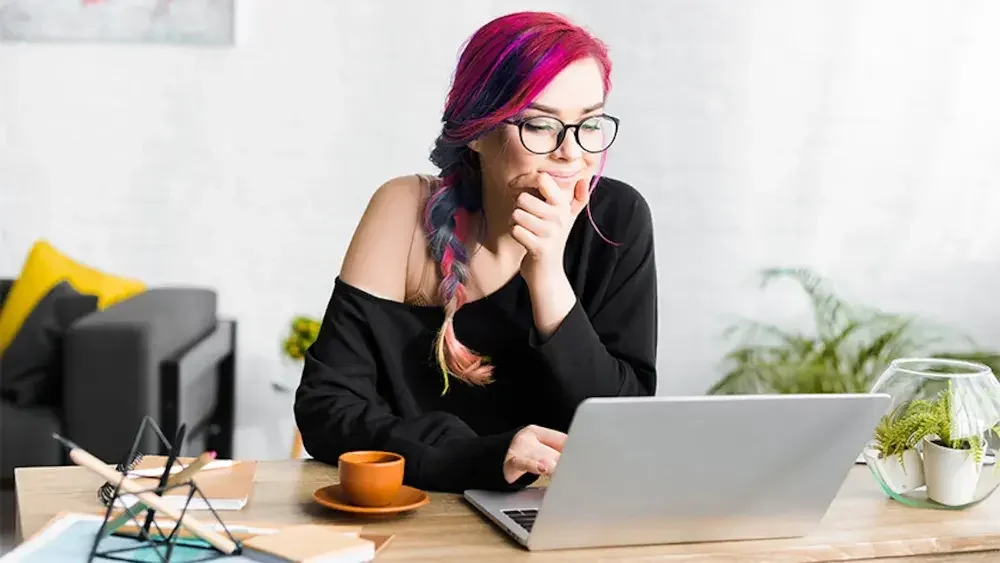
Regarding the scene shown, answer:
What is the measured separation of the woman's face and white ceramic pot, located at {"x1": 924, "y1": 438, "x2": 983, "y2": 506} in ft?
1.72

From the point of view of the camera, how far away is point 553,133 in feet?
5.08

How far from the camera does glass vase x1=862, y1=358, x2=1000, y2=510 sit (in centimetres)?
130

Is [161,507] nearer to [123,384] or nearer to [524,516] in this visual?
[524,516]

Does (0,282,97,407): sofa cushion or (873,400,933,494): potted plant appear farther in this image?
(0,282,97,407): sofa cushion

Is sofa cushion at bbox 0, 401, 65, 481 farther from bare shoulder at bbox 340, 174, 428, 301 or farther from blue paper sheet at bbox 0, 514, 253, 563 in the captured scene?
blue paper sheet at bbox 0, 514, 253, 563

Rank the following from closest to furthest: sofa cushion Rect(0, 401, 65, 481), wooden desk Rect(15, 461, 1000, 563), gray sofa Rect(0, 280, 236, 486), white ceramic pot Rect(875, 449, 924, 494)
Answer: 1. wooden desk Rect(15, 461, 1000, 563)
2. white ceramic pot Rect(875, 449, 924, 494)
3. gray sofa Rect(0, 280, 236, 486)
4. sofa cushion Rect(0, 401, 65, 481)

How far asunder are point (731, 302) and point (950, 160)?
89 centimetres

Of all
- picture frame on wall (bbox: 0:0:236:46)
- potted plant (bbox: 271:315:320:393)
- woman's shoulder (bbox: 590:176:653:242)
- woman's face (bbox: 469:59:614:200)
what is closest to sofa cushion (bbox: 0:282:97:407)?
potted plant (bbox: 271:315:320:393)

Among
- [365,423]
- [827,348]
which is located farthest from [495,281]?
[827,348]

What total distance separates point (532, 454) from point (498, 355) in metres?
0.39

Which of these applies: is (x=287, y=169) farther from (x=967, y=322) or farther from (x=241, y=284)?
(x=967, y=322)

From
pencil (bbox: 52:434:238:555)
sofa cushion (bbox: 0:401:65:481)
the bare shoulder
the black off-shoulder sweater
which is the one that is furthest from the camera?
sofa cushion (bbox: 0:401:65:481)

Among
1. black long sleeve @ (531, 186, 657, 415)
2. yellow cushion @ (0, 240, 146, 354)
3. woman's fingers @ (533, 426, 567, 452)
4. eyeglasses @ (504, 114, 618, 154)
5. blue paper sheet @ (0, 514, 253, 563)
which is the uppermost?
eyeglasses @ (504, 114, 618, 154)

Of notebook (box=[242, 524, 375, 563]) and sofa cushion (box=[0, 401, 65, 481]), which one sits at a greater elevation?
notebook (box=[242, 524, 375, 563])
